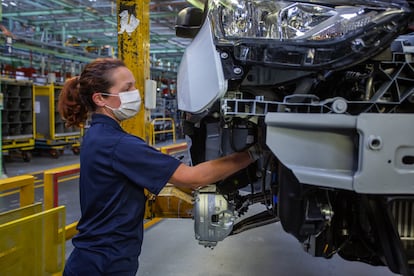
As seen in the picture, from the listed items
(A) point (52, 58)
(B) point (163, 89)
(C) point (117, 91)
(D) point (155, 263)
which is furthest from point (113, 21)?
(C) point (117, 91)

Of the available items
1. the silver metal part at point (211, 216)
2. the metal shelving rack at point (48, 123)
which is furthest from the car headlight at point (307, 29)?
the metal shelving rack at point (48, 123)

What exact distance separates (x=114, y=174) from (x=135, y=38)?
2.57 m

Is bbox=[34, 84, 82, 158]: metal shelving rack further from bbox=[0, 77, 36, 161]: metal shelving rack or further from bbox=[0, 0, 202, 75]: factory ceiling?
bbox=[0, 0, 202, 75]: factory ceiling

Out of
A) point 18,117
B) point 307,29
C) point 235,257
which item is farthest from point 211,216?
point 18,117

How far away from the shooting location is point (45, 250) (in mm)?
2850

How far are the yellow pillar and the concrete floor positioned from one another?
137 centimetres

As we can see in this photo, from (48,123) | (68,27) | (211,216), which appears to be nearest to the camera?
(211,216)

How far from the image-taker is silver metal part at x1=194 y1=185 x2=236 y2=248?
7.73ft

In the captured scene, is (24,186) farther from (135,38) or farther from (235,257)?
(235,257)

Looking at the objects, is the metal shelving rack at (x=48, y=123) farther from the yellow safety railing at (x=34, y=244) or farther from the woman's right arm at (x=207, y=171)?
the woman's right arm at (x=207, y=171)

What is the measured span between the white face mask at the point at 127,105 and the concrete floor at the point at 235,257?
1923mm

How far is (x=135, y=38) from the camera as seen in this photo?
4.02 m

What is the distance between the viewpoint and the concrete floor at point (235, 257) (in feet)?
11.4

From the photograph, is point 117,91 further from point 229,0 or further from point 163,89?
point 163,89
